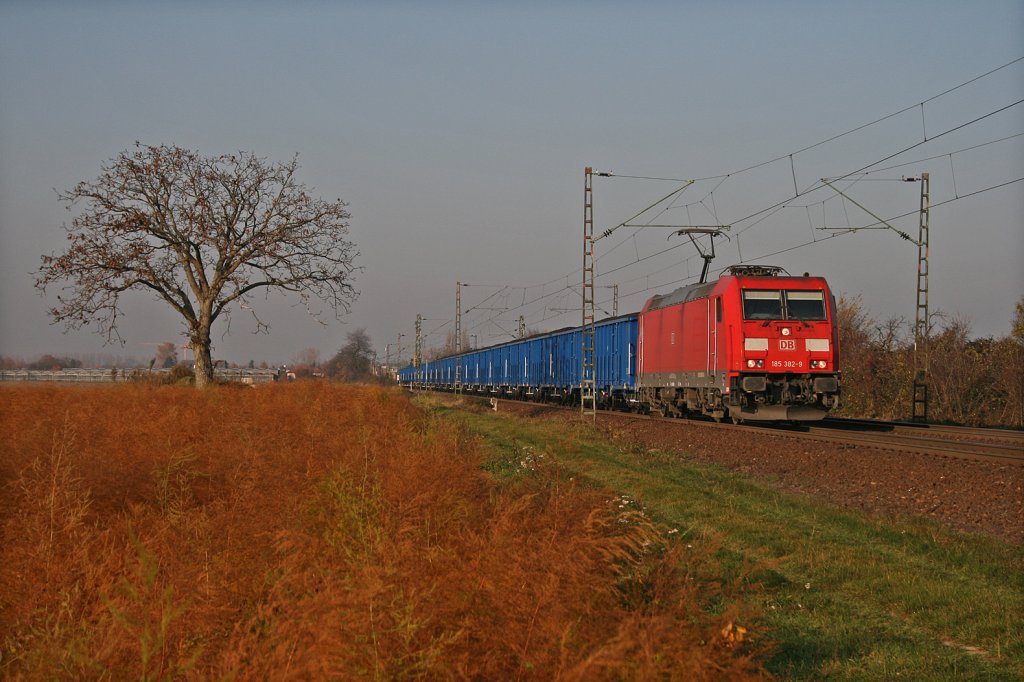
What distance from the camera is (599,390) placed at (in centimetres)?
3756

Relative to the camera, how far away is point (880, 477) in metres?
13.2

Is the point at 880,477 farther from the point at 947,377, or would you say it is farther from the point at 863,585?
the point at 947,377

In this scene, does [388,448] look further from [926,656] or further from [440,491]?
[926,656]

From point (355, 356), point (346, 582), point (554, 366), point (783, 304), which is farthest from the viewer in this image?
point (355, 356)

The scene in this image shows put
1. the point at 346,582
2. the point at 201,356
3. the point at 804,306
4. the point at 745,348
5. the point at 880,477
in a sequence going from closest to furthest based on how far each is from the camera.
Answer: the point at 346,582, the point at 880,477, the point at 745,348, the point at 804,306, the point at 201,356

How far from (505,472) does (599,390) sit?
24.5m

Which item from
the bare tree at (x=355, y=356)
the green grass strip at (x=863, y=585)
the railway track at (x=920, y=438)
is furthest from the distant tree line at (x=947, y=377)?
the bare tree at (x=355, y=356)

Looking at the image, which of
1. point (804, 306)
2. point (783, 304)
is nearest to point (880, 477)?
point (783, 304)

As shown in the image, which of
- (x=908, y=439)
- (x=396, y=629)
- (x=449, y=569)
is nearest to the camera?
(x=396, y=629)

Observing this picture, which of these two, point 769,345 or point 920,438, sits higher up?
point 769,345

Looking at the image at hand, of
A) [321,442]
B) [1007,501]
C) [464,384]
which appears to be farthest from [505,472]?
[464,384]

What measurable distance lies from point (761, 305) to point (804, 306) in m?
1.21

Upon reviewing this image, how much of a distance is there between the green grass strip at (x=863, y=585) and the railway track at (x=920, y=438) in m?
4.49

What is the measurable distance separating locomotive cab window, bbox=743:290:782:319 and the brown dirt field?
313 centimetres
